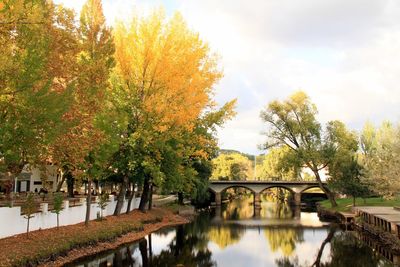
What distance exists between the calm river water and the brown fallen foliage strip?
0.88 metres

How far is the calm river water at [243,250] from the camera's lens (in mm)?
21859

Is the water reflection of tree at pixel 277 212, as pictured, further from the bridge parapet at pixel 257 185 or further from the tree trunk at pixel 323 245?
the tree trunk at pixel 323 245

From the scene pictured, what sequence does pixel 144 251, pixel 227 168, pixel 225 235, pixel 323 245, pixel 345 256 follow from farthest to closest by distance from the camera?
pixel 227 168 → pixel 225 235 → pixel 323 245 → pixel 345 256 → pixel 144 251

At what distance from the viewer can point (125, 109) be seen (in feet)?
95.1

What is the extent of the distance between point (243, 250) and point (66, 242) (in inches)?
439

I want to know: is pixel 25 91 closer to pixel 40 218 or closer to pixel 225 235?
pixel 40 218

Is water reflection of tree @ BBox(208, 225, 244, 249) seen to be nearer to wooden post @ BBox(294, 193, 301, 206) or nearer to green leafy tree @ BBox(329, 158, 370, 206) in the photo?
green leafy tree @ BBox(329, 158, 370, 206)

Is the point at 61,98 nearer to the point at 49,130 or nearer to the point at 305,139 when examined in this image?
the point at 49,130

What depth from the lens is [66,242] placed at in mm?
20750

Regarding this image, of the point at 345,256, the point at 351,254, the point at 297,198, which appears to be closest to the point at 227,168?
the point at 297,198

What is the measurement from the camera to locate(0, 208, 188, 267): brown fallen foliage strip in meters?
17.3

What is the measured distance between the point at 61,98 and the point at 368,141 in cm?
5996

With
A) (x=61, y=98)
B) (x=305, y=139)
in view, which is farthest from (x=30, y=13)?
(x=305, y=139)

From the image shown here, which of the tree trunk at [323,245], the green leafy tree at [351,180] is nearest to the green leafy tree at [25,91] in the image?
the tree trunk at [323,245]
